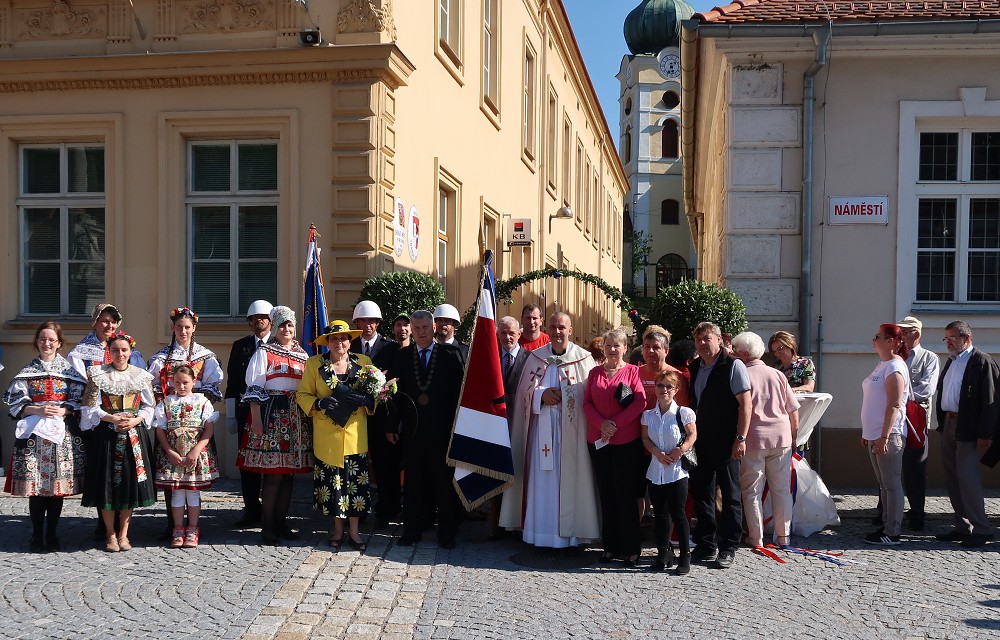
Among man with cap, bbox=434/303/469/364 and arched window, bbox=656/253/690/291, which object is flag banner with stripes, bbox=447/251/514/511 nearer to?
man with cap, bbox=434/303/469/364

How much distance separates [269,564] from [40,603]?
143cm

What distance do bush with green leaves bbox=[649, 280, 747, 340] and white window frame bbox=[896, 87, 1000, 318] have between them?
2026mm

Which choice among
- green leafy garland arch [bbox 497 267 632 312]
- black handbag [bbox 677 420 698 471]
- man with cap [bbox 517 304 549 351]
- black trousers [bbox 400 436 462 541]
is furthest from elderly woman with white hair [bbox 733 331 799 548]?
green leafy garland arch [bbox 497 267 632 312]

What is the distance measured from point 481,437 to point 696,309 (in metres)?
3.32

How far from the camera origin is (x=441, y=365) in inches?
297

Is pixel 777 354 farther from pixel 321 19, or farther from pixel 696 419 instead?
pixel 321 19

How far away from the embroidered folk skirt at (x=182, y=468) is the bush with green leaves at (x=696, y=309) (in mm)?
4791

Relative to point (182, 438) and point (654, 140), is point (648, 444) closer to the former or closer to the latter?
point (182, 438)

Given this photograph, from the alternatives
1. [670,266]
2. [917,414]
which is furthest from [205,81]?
[670,266]

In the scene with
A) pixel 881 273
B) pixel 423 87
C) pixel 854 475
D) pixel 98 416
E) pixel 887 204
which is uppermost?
pixel 423 87

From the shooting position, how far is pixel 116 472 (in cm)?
695

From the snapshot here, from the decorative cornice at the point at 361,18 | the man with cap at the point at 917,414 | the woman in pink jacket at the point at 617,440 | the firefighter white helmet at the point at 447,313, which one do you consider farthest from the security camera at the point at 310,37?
the man with cap at the point at 917,414

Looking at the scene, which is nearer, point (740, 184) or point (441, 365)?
point (441, 365)

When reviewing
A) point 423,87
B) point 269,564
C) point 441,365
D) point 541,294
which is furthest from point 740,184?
point 541,294
